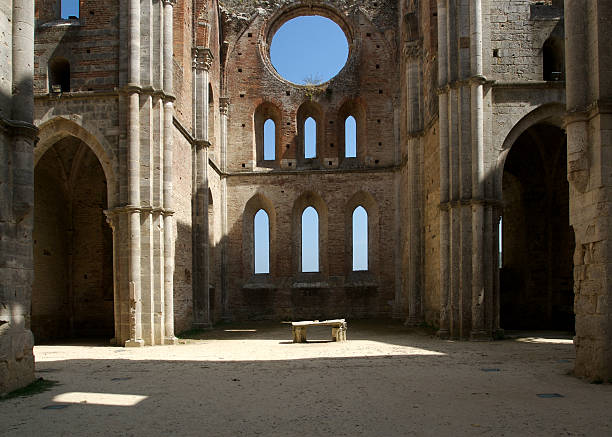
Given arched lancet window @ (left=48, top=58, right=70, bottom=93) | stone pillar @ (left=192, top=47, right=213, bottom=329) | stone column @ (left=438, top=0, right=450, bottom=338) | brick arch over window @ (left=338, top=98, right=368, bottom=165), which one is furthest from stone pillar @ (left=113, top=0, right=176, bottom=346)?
brick arch over window @ (left=338, top=98, right=368, bottom=165)

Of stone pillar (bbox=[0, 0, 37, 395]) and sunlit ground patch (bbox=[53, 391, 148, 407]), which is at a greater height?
stone pillar (bbox=[0, 0, 37, 395])

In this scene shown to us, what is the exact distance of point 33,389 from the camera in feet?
28.3

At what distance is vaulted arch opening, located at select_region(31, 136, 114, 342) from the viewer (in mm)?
18578

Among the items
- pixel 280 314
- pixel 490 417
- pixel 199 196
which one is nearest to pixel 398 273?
pixel 280 314

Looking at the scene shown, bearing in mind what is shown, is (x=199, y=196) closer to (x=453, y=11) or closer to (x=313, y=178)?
(x=313, y=178)

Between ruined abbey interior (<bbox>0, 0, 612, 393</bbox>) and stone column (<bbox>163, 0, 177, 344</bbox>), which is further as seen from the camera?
stone column (<bbox>163, 0, 177, 344</bbox>)

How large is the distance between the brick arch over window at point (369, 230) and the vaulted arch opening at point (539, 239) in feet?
20.2

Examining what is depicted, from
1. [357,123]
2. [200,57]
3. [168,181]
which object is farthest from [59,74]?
[357,123]

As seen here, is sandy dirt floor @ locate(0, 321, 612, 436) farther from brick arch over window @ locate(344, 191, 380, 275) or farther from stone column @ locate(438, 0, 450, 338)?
brick arch over window @ locate(344, 191, 380, 275)

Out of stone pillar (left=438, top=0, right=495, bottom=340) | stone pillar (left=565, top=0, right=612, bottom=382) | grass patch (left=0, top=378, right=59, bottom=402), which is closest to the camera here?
grass patch (left=0, top=378, right=59, bottom=402)

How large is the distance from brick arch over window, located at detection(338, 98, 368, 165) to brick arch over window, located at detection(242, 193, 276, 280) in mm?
4021

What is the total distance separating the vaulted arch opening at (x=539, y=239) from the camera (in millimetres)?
19172

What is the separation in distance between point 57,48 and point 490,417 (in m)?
15.3

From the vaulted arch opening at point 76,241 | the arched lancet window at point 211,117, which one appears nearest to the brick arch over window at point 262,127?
the arched lancet window at point 211,117
